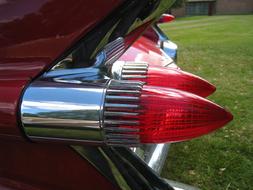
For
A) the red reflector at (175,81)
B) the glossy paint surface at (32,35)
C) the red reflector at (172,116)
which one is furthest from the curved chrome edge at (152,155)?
the glossy paint surface at (32,35)

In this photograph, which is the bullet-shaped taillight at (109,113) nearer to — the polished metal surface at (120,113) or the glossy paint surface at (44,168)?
the polished metal surface at (120,113)

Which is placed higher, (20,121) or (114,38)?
(114,38)

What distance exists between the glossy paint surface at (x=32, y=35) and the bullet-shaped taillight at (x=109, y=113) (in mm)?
42

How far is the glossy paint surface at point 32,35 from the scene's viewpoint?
1.13m

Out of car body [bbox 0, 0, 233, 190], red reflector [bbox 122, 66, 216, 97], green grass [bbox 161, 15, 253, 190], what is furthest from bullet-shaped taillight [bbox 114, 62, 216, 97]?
green grass [bbox 161, 15, 253, 190]

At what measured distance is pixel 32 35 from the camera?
3.82ft

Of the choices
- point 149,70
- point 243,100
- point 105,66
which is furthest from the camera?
point 243,100

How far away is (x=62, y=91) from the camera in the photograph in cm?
112

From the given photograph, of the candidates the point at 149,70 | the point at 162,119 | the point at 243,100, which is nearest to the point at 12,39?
the point at 162,119

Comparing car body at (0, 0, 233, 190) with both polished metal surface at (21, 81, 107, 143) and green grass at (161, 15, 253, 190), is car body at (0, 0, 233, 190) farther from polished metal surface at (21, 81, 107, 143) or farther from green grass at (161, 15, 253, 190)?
green grass at (161, 15, 253, 190)

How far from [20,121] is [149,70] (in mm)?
699

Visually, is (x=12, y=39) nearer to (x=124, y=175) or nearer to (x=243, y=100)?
(x=124, y=175)

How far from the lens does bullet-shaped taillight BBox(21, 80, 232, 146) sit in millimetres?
1095

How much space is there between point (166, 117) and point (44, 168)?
40 centimetres
